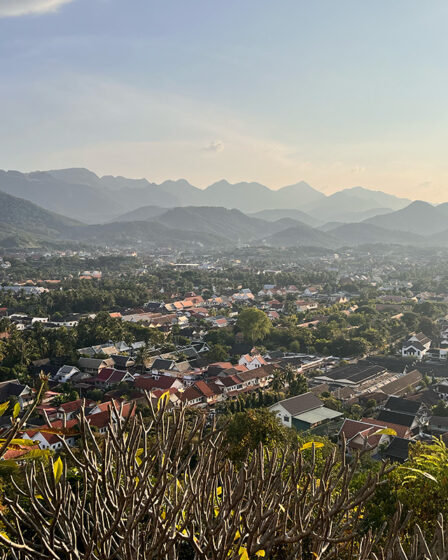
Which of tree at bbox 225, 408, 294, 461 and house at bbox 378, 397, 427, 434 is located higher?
tree at bbox 225, 408, 294, 461

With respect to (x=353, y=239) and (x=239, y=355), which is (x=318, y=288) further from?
(x=353, y=239)

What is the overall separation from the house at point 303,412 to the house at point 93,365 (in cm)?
689

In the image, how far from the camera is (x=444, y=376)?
720 inches

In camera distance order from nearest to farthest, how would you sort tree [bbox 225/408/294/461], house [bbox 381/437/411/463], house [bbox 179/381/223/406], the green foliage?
the green foliage → tree [bbox 225/408/294/461] → house [bbox 381/437/411/463] → house [bbox 179/381/223/406]

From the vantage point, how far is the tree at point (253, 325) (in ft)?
70.6

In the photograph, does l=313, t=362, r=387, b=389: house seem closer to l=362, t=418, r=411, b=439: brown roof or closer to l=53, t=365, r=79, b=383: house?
l=362, t=418, r=411, b=439: brown roof

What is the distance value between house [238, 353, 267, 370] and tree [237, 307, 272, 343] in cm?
279

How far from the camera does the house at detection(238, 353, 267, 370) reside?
18328 mm

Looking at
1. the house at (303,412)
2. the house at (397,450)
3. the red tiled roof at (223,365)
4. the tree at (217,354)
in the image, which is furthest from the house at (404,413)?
the tree at (217,354)

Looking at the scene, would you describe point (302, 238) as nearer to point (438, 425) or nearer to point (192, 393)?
point (192, 393)

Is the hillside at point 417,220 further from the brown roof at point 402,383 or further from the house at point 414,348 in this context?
the brown roof at point 402,383

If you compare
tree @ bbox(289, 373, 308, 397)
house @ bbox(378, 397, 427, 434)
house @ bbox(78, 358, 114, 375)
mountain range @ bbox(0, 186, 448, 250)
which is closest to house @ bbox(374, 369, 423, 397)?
Answer: house @ bbox(378, 397, 427, 434)

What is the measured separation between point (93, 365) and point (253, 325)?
282 inches

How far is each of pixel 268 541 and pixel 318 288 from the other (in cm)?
4098
